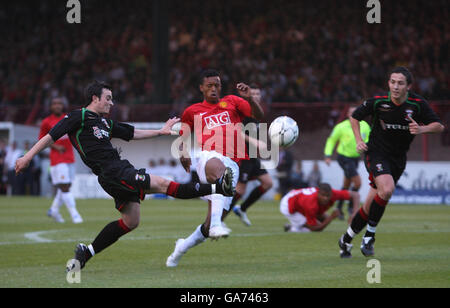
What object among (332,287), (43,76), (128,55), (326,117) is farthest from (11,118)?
(332,287)

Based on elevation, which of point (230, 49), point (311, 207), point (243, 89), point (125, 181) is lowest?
point (311, 207)

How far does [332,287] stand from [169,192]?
1.96 meters

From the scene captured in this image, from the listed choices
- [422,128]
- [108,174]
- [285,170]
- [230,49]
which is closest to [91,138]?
[108,174]

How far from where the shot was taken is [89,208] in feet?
64.6

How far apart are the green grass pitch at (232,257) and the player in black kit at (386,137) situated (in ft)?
1.53

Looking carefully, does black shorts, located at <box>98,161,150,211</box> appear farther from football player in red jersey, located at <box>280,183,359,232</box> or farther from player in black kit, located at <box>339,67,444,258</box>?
football player in red jersey, located at <box>280,183,359,232</box>

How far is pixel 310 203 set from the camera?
1235 cm

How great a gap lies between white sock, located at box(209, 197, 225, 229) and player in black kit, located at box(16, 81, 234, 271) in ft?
1.47

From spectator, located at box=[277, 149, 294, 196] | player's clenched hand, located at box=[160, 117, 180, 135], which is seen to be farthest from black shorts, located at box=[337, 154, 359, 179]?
player's clenched hand, located at box=[160, 117, 180, 135]

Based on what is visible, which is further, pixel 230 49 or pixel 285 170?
pixel 230 49

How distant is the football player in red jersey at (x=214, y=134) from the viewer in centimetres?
820

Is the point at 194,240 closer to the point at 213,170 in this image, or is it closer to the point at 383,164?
the point at 213,170

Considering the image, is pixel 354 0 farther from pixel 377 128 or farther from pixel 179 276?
pixel 179 276

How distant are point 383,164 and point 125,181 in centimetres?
314
